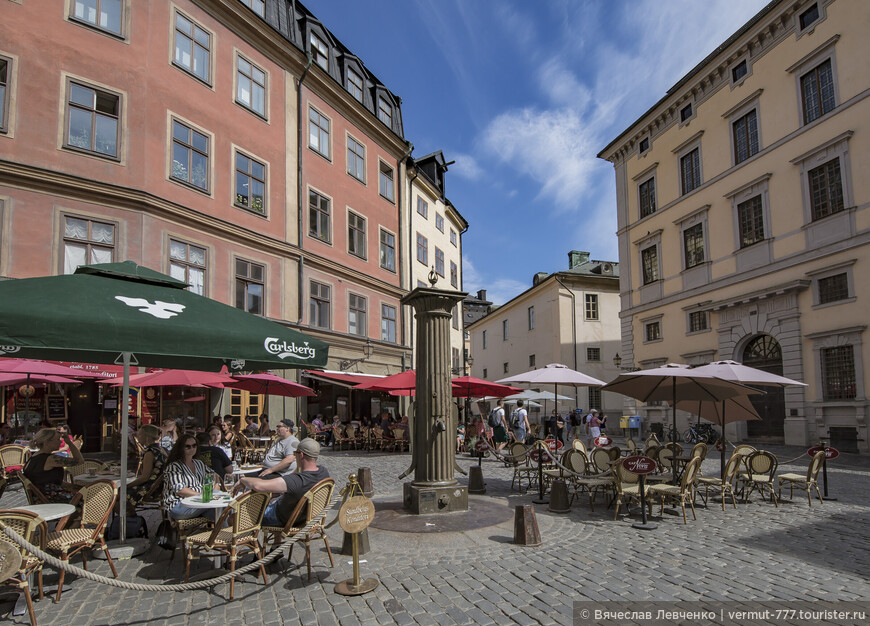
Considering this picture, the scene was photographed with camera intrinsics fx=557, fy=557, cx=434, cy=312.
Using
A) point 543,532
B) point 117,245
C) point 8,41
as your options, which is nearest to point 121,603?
point 543,532

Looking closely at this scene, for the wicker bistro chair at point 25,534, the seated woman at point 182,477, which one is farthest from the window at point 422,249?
the wicker bistro chair at point 25,534

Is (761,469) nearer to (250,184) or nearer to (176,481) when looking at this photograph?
(176,481)

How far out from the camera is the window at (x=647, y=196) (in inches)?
1134

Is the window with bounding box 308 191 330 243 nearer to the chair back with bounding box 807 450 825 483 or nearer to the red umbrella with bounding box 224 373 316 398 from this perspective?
the red umbrella with bounding box 224 373 316 398

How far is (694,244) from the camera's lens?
25.5 m

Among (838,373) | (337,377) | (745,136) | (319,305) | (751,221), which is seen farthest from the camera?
(745,136)

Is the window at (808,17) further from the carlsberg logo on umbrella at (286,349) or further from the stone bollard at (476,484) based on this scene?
the carlsberg logo on umbrella at (286,349)

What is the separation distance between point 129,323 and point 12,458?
7.55 m

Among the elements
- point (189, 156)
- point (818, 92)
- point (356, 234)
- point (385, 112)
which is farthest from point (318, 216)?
point (818, 92)

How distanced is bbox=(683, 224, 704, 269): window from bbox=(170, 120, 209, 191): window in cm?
2062

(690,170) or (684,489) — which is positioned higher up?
(690,170)

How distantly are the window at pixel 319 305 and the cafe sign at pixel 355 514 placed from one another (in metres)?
16.6

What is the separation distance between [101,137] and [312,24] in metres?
11.1

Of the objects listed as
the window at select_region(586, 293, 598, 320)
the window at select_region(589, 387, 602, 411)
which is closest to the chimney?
the window at select_region(586, 293, 598, 320)
